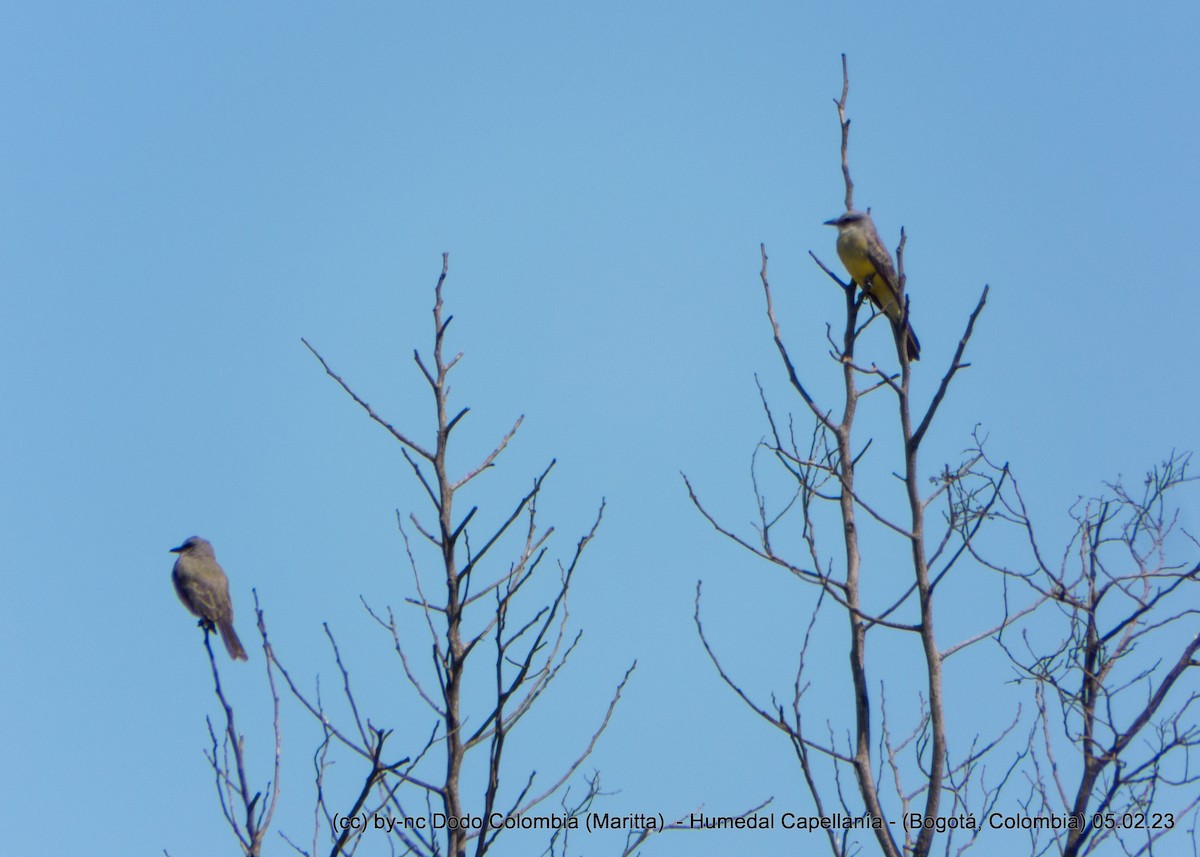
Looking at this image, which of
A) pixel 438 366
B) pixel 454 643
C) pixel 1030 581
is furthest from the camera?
pixel 1030 581

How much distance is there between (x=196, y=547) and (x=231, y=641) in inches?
50.0

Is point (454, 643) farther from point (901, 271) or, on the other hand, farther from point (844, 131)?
point (844, 131)


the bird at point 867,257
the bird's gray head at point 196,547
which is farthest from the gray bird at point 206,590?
the bird at point 867,257

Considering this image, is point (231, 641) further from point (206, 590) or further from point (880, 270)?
point (880, 270)

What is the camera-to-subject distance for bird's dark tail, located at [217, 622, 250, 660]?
26.0ft

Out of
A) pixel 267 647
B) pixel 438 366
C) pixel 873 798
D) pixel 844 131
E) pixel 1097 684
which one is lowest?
pixel 873 798

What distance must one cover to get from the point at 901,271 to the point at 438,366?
5.02ft

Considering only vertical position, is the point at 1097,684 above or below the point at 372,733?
above

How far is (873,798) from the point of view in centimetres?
361

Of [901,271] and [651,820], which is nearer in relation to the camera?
[901,271]

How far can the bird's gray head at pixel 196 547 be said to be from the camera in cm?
902

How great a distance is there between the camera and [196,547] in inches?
357

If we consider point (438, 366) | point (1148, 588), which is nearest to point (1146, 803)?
point (1148, 588)

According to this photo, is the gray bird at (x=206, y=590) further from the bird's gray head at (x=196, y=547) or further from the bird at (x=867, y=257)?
the bird at (x=867, y=257)
